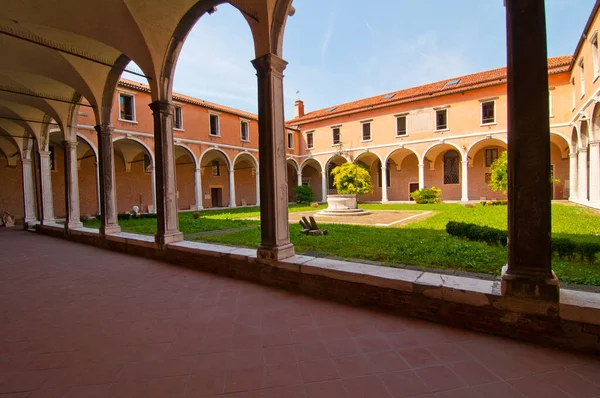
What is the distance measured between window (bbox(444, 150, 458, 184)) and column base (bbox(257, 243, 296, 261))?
2298 centimetres

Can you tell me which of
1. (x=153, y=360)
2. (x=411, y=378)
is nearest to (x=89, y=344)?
(x=153, y=360)

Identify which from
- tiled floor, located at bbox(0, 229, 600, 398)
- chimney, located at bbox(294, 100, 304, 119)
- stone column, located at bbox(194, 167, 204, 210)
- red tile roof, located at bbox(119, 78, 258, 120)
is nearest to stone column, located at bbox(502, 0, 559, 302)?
tiled floor, located at bbox(0, 229, 600, 398)

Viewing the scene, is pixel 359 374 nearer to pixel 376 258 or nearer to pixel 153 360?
pixel 153 360

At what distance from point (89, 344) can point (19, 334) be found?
0.84 m

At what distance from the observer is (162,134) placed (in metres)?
5.59

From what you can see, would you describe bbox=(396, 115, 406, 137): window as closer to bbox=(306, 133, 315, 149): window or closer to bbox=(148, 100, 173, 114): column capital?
bbox=(306, 133, 315, 149): window

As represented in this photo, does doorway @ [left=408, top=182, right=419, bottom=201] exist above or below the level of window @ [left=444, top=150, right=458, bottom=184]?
below

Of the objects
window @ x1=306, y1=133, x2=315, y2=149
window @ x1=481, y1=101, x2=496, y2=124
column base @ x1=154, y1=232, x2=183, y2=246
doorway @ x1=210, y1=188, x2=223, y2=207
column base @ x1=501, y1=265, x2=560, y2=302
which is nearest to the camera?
column base @ x1=501, y1=265, x2=560, y2=302

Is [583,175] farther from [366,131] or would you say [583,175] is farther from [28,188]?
[28,188]

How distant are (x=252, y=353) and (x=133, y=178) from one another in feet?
71.1

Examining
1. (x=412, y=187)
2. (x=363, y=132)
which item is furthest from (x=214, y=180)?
(x=412, y=187)

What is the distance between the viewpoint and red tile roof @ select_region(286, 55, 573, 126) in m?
18.5

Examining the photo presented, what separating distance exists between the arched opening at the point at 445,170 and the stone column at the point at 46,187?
21.9 metres

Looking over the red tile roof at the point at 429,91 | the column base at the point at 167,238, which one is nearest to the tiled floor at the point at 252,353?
the column base at the point at 167,238
